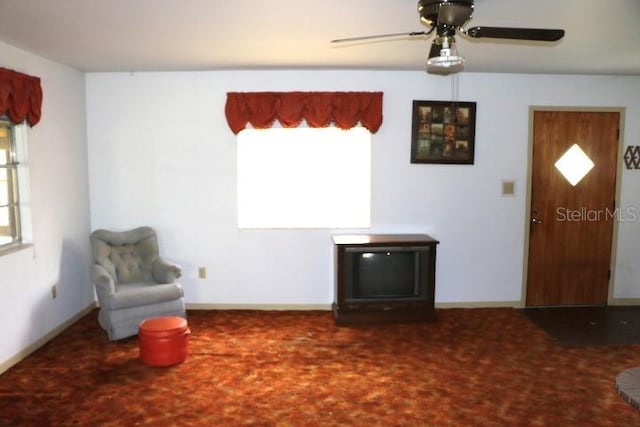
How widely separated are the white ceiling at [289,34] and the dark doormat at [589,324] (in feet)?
7.62

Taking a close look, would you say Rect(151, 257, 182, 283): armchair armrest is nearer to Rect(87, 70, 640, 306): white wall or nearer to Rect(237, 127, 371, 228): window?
Rect(87, 70, 640, 306): white wall

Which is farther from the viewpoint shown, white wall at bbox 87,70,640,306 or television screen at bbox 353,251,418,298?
white wall at bbox 87,70,640,306

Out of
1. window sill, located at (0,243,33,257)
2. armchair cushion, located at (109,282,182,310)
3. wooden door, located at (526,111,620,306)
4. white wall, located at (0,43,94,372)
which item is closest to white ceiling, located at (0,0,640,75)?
white wall, located at (0,43,94,372)

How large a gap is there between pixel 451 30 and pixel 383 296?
106 inches

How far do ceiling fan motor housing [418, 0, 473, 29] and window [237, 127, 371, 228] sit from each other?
2492 millimetres

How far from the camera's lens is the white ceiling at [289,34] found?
2.72 meters

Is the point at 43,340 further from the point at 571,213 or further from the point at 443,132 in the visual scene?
the point at 571,213

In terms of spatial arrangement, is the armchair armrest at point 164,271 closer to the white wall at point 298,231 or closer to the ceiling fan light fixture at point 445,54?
the white wall at point 298,231

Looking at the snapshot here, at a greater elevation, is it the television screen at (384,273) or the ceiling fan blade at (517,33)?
the ceiling fan blade at (517,33)

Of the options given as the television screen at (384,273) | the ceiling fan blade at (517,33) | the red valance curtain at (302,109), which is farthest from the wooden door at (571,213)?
the ceiling fan blade at (517,33)

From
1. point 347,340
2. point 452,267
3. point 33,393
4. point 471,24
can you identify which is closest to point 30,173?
point 33,393

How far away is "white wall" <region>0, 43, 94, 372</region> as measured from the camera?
366 centimetres

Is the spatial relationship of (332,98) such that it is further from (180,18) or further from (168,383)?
(168,383)

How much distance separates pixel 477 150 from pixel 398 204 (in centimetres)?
94
